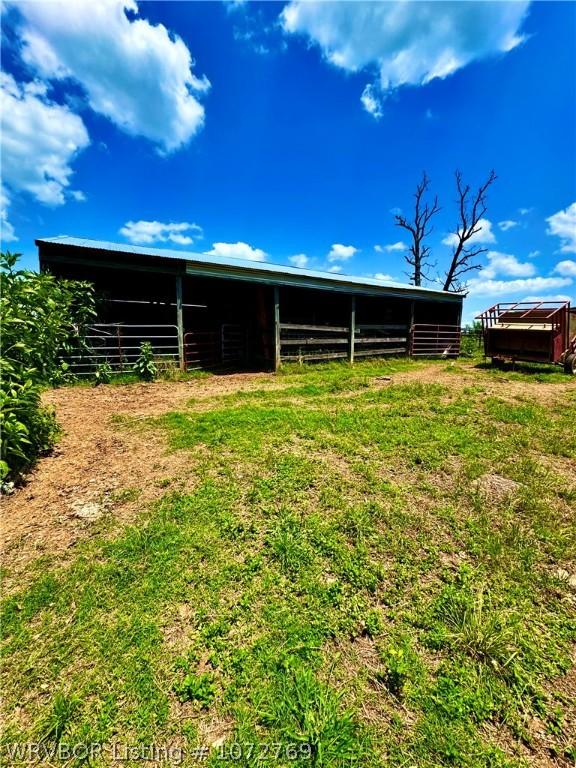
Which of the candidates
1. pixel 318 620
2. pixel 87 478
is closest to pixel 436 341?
pixel 87 478

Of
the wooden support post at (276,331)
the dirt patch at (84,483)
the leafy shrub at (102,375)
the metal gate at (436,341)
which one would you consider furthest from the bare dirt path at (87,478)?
the metal gate at (436,341)

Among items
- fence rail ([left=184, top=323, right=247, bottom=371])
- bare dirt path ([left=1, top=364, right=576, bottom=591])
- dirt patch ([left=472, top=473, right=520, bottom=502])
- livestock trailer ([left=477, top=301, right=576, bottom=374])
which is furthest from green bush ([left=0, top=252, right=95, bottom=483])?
livestock trailer ([left=477, top=301, right=576, bottom=374])

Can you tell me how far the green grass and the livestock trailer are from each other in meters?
8.27

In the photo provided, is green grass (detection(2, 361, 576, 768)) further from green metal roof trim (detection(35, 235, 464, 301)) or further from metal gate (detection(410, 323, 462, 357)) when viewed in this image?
metal gate (detection(410, 323, 462, 357))

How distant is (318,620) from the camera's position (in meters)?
2.19

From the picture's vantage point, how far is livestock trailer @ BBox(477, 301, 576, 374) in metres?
10.1

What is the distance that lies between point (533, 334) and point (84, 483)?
1236 centimetres

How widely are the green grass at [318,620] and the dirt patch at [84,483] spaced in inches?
8.0

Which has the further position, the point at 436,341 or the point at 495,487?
the point at 436,341

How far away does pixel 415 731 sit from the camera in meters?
1.63

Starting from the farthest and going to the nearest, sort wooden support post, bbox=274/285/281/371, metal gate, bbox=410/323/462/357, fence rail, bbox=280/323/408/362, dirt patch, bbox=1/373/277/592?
metal gate, bbox=410/323/462/357, fence rail, bbox=280/323/408/362, wooden support post, bbox=274/285/281/371, dirt patch, bbox=1/373/277/592

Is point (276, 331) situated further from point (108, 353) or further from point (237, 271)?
point (108, 353)

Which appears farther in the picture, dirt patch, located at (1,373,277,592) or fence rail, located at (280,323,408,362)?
fence rail, located at (280,323,408,362)

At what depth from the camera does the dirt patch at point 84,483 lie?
290cm
